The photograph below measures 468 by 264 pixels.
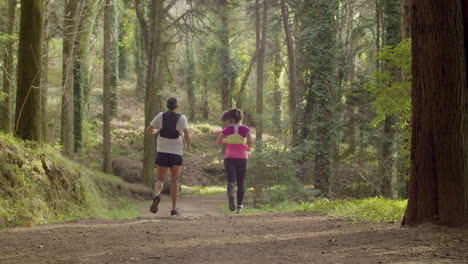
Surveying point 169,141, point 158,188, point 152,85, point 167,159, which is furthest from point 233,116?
point 152,85

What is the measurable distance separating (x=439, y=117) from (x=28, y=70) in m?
7.46

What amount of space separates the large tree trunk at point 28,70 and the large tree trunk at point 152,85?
35.4 ft

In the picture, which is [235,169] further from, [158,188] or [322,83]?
[322,83]

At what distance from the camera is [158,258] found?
452 cm

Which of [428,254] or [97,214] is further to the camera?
[97,214]

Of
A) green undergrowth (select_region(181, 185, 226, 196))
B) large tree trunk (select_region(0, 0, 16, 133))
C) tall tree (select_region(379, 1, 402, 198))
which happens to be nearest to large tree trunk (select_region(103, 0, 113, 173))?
green undergrowth (select_region(181, 185, 226, 196))

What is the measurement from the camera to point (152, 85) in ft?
66.8

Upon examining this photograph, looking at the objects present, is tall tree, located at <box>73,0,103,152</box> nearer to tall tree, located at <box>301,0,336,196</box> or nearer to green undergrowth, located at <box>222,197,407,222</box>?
tall tree, located at <box>301,0,336,196</box>

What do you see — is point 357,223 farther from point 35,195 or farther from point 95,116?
point 95,116

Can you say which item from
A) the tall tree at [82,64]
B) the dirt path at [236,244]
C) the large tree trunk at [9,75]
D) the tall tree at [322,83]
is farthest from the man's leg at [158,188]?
the tall tree at [322,83]

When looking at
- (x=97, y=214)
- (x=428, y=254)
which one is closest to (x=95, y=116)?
(x=97, y=214)

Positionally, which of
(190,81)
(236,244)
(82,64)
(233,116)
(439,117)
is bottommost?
(236,244)

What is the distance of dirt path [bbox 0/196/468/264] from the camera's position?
442cm

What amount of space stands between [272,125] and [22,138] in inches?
427
